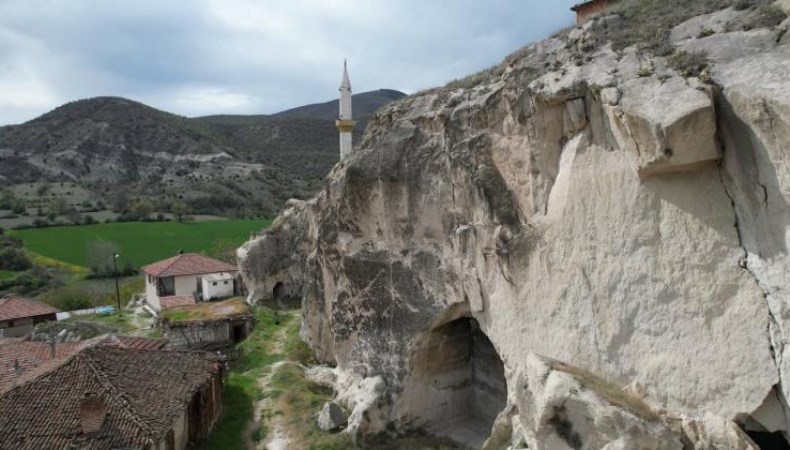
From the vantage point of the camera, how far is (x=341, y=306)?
2012 cm

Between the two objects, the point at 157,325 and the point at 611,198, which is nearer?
the point at 611,198

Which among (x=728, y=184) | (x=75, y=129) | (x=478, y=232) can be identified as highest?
(x=75, y=129)

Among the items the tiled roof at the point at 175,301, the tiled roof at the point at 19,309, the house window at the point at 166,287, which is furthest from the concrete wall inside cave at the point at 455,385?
the tiled roof at the point at 19,309

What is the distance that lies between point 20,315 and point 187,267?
941 centimetres

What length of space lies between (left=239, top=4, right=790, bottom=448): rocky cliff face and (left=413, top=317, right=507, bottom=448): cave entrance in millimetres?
65

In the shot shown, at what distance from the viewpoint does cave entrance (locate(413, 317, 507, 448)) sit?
17.5 metres

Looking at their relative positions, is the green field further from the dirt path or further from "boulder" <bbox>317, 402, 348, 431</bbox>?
"boulder" <bbox>317, 402, 348, 431</bbox>

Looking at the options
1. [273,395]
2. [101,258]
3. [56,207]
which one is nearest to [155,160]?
[56,207]

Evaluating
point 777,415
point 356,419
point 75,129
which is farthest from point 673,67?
point 75,129

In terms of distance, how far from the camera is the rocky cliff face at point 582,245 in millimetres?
9430

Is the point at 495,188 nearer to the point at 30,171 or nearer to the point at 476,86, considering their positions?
the point at 476,86

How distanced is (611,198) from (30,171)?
100016mm

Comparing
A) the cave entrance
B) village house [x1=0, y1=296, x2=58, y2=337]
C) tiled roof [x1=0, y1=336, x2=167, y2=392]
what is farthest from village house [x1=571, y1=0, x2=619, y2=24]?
village house [x1=0, y1=296, x2=58, y2=337]

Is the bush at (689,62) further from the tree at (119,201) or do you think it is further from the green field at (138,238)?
the tree at (119,201)
